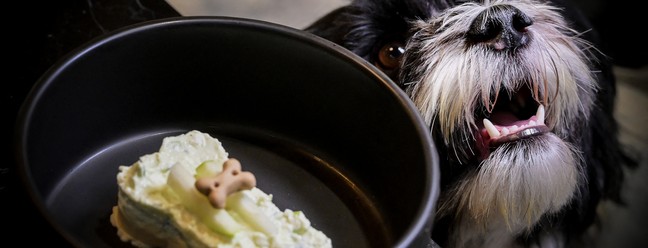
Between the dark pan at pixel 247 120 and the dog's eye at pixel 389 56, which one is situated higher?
the dark pan at pixel 247 120

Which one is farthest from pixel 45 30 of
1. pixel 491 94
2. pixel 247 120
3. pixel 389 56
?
pixel 491 94

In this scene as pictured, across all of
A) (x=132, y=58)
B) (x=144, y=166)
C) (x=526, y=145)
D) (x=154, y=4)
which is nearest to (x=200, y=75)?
(x=132, y=58)

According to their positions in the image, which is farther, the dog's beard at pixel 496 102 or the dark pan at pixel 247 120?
the dog's beard at pixel 496 102

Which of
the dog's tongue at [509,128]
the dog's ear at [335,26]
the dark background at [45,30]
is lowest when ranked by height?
the dog's tongue at [509,128]

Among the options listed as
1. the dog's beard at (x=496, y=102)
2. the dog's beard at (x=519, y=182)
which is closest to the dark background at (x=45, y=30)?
the dog's beard at (x=496, y=102)

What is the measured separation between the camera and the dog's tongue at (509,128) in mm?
952

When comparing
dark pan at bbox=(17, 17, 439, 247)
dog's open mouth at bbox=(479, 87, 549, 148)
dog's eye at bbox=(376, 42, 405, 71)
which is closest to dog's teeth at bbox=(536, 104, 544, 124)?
dog's open mouth at bbox=(479, 87, 549, 148)

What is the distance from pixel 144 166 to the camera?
24.3 inches

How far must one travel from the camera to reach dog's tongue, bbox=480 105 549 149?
0.95 metres

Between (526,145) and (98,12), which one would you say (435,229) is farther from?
(98,12)

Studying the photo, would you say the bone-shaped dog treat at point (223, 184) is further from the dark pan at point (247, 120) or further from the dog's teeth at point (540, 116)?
the dog's teeth at point (540, 116)

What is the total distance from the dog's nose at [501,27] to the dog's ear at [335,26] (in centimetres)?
18

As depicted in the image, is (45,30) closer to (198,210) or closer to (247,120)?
(247,120)

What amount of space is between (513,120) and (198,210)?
22.6 inches
